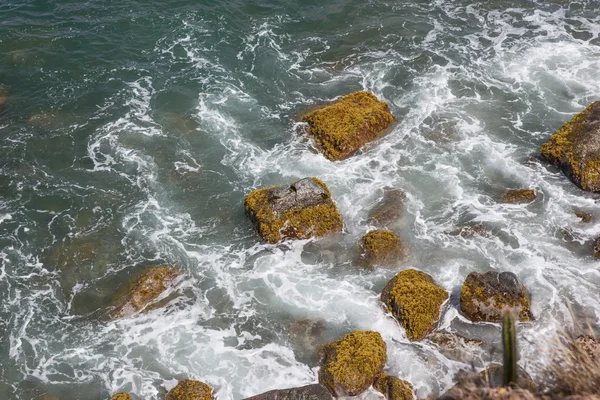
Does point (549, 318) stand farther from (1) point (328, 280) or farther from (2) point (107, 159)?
(2) point (107, 159)

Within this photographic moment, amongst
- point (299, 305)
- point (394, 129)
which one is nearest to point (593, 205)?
point (394, 129)

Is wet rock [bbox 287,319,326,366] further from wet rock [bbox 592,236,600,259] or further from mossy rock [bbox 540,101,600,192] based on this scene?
mossy rock [bbox 540,101,600,192]

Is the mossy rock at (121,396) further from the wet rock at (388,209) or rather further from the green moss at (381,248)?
the wet rock at (388,209)

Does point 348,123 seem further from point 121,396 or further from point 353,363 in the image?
point 121,396

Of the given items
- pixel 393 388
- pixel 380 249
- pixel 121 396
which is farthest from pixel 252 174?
pixel 393 388

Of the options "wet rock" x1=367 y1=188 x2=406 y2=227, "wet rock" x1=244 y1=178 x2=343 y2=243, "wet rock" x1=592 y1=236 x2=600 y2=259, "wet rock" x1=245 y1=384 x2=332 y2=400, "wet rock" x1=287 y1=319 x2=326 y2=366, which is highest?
"wet rock" x1=244 y1=178 x2=343 y2=243

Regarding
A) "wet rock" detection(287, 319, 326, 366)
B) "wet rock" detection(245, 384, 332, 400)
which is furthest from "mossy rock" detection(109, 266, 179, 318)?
"wet rock" detection(245, 384, 332, 400)

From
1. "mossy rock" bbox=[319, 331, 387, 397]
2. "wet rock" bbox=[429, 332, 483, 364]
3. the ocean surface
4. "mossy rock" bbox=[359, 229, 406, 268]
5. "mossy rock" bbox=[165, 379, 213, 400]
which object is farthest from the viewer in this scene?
"mossy rock" bbox=[359, 229, 406, 268]
